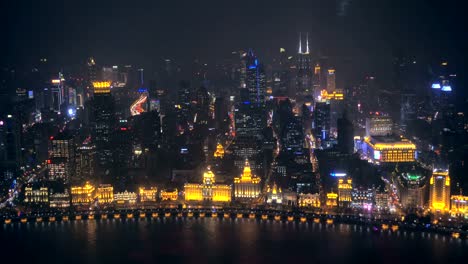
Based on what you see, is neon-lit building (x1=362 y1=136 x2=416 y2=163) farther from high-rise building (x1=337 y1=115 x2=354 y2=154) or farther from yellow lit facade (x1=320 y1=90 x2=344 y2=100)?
yellow lit facade (x1=320 y1=90 x2=344 y2=100)

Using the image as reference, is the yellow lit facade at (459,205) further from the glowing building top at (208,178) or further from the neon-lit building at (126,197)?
the neon-lit building at (126,197)

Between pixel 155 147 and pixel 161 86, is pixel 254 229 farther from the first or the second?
pixel 161 86

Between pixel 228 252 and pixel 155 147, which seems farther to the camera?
pixel 155 147

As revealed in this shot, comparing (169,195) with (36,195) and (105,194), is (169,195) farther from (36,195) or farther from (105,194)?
(36,195)

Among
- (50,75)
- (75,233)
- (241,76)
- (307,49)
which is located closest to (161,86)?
(241,76)

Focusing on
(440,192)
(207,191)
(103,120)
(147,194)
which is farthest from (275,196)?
(103,120)

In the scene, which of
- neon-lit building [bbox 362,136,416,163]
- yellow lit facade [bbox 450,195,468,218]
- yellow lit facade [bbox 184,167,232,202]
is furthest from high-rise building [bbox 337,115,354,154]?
yellow lit facade [bbox 450,195,468,218]
